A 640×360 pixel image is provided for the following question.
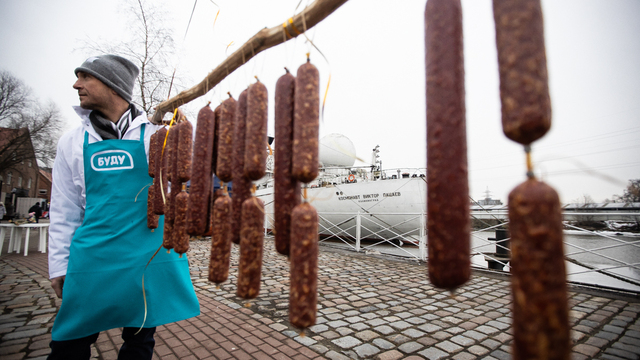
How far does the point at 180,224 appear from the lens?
178 cm

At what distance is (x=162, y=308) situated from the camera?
7.29ft

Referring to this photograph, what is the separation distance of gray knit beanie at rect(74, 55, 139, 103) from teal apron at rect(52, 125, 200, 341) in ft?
1.19

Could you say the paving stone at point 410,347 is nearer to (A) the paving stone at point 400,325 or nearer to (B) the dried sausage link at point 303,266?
(A) the paving stone at point 400,325

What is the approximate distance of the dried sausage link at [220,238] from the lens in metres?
1.52

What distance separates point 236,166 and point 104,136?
1584 mm

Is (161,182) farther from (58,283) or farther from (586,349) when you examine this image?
(586,349)

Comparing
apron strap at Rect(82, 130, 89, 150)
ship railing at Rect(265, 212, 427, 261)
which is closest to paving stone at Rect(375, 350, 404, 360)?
apron strap at Rect(82, 130, 89, 150)

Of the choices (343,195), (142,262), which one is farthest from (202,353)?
(343,195)

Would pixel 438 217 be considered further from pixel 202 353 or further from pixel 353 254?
pixel 353 254

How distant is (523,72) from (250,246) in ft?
3.96

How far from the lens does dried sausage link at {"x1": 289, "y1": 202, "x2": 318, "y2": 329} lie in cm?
112

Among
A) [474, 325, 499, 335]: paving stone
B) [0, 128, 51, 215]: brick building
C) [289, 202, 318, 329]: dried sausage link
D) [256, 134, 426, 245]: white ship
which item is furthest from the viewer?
[0, 128, 51, 215]: brick building

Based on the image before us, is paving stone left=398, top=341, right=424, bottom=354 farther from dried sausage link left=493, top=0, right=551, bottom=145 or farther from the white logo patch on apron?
the white logo patch on apron

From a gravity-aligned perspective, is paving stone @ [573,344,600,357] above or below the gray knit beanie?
below
